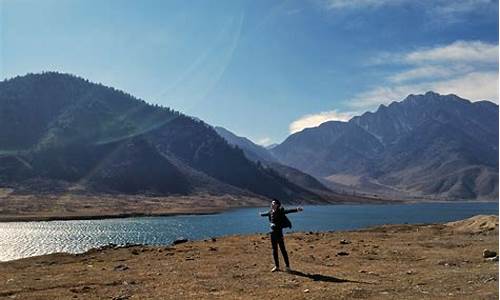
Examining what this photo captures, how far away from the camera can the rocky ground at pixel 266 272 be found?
18.4 m

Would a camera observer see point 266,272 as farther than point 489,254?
No

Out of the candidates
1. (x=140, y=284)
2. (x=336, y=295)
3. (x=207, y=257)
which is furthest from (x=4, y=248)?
(x=336, y=295)

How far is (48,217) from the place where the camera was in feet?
653

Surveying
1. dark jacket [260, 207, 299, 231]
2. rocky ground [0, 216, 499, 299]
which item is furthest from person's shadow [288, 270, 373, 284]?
dark jacket [260, 207, 299, 231]

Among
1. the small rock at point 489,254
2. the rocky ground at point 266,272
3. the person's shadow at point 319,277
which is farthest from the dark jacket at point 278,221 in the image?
the small rock at point 489,254

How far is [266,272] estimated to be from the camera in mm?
23016

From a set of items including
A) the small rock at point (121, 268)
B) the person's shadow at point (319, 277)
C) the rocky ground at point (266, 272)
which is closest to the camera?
the rocky ground at point (266, 272)

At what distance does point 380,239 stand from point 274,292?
2252 centimetres

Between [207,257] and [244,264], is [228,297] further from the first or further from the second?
[207,257]

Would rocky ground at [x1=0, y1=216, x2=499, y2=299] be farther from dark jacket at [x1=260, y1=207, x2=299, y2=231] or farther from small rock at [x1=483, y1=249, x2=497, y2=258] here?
dark jacket at [x1=260, y1=207, x2=299, y2=231]

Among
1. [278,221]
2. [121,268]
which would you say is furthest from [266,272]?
[121,268]

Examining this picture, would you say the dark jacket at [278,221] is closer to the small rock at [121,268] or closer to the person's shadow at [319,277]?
the person's shadow at [319,277]

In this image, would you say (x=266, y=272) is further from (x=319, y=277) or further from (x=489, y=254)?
(x=489, y=254)

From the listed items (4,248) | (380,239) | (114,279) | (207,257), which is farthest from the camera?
(4,248)
